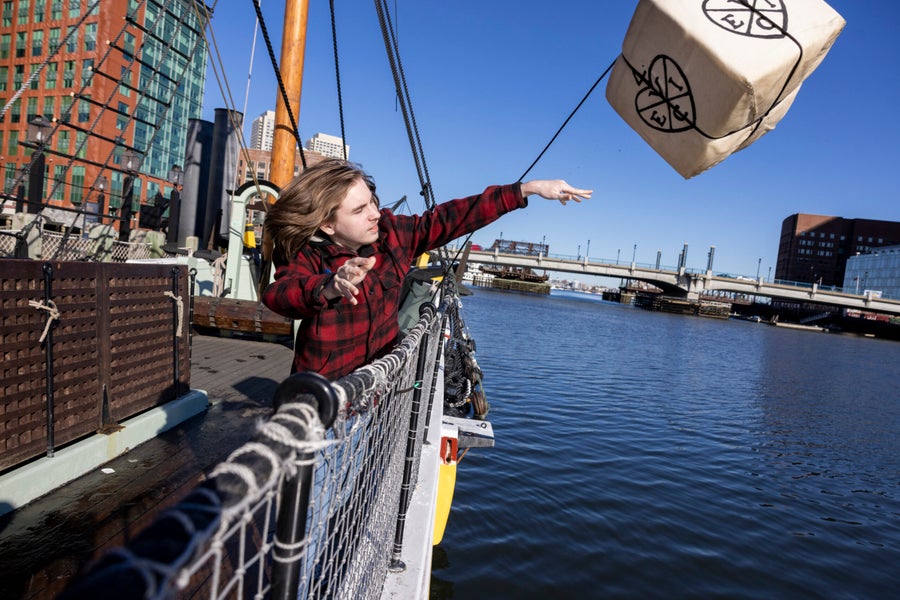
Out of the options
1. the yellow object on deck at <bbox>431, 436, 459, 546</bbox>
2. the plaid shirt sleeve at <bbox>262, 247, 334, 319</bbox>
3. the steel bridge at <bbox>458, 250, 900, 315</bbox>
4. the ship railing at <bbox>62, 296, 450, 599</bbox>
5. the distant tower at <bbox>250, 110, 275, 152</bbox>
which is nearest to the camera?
the ship railing at <bbox>62, 296, 450, 599</bbox>

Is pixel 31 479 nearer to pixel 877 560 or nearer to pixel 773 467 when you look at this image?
pixel 877 560

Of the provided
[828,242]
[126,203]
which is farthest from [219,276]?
[828,242]

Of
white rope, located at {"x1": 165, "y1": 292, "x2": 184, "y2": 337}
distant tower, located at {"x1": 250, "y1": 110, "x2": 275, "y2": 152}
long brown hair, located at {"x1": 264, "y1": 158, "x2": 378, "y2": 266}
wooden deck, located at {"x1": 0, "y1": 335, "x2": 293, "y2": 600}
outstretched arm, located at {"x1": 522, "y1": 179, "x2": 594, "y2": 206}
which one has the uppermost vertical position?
distant tower, located at {"x1": 250, "y1": 110, "x2": 275, "y2": 152}

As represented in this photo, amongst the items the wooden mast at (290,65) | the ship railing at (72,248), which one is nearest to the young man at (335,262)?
the wooden mast at (290,65)

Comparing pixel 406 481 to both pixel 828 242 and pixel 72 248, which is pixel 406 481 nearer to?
pixel 72 248

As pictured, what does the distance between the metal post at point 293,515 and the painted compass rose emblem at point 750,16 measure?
227 centimetres

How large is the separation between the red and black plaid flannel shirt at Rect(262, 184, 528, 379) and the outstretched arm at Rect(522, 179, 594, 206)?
0.35 feet

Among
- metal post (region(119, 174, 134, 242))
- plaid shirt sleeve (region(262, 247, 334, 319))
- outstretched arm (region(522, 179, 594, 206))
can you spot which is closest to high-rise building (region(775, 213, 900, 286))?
metal post (region(119, 174, 134, 242))

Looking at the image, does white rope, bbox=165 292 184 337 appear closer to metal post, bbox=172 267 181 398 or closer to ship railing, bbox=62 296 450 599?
metal post, bbox=172 267 181 398

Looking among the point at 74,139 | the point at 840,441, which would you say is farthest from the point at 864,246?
the point at 74,139

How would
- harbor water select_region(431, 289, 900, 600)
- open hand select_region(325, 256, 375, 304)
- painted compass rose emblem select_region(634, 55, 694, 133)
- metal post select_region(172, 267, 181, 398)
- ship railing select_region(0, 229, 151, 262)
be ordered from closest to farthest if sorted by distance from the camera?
open hand select_region(325, 256, 375, 304), painted compass rose emblem select_region(634, 55, 694, 133), metal post select_region(172, 267, 181, 398), harbor water select_region(431, 289, 900, 600), ship railing select_region(0, 229, 151, 262)

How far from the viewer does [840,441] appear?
34.9ft

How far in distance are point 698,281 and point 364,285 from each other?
7301cm

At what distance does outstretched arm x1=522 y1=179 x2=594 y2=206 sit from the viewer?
2684 millimetres
